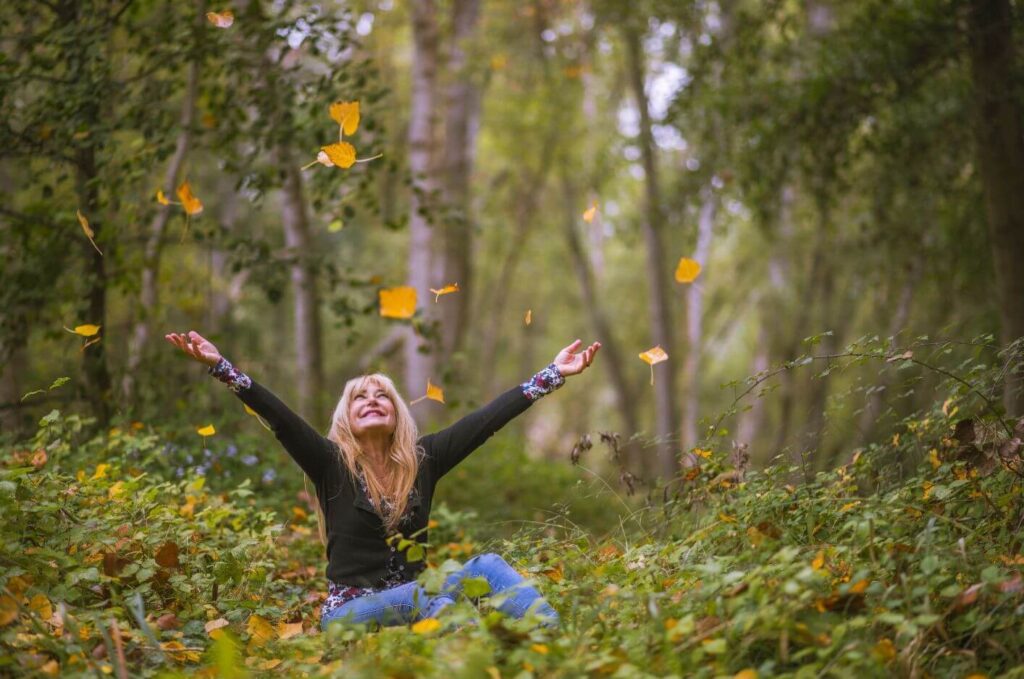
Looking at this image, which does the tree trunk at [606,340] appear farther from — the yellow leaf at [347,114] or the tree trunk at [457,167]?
the yellow leaf at [347,114]

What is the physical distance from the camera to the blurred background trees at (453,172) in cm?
607

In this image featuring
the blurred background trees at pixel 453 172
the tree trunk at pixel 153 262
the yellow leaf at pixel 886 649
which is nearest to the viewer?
the yellow leaf at pixel 886 649

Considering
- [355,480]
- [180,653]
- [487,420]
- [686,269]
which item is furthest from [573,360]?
[180,653]

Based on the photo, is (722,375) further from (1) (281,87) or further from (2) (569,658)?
(2) (569,658)

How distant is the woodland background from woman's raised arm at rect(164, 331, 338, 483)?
571 millimetres

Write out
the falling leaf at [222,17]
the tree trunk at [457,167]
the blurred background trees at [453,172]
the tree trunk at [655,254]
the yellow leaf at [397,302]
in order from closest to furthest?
1. the falling leaf at [222,17]
2. the blurred background trees at [453,172]
3. the yellow leaf at [397,302]
4. the tree trunk at [655,254]
5. the tree trunk at [457,167]

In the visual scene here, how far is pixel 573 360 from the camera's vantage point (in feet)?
14.9

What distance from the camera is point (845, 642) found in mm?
3059

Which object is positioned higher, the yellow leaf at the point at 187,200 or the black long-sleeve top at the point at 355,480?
the yellow leaf at the point at 187,200

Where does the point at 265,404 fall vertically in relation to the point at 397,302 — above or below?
below

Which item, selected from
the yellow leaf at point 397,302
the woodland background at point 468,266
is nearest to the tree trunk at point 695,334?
the woodland background at point 468,266

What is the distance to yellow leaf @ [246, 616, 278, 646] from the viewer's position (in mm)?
3746

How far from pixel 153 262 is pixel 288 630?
3480 mm

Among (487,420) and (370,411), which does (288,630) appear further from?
(487,420)
